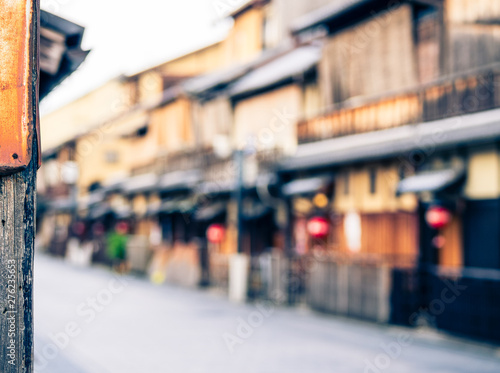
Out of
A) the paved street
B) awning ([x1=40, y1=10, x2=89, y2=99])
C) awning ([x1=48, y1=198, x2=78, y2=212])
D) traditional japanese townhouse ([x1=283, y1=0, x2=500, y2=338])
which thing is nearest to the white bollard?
the paved street

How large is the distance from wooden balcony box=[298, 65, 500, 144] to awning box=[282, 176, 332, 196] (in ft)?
4.03

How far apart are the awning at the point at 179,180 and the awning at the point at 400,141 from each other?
6497 millimetres

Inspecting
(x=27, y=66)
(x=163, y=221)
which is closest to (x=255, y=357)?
(x=27, y=66)

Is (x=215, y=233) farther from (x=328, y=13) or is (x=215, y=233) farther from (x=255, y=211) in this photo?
(x=328, y=13)

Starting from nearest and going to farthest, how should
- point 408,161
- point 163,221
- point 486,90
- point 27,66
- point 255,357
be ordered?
point 27,66 → point 255,357 → point 486,90 → point 408,161 → point 163,221

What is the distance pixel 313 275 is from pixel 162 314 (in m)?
3.70

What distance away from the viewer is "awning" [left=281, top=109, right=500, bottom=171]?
12.5 meters

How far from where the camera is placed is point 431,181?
13.1m

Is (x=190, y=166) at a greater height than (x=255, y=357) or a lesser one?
greater

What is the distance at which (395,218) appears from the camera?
49.9 feet

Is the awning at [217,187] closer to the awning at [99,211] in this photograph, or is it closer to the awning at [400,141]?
the awning at [400,141]

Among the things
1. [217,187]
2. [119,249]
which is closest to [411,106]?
[217,187]

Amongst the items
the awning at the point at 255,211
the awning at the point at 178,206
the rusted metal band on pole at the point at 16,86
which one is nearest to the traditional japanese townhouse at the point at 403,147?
the awning at the point at 255,211

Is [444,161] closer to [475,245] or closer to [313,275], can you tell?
[475,245]
